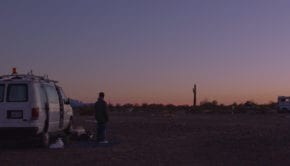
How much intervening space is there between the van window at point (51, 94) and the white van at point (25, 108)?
0.27 feet

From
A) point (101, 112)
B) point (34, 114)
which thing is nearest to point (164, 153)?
point (34, 114)

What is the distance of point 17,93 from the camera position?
2166cm

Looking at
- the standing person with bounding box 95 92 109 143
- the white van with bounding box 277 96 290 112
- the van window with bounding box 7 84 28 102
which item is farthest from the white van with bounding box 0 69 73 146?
the white van with bounding box 277 96 290 112

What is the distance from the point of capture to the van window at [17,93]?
70.6 ft

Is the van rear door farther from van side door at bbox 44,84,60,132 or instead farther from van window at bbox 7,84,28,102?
van side door at bbox 44,84,60,132

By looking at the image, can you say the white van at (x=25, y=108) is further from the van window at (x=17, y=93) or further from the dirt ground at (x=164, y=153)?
the dirt ground at (x=164, y=153)

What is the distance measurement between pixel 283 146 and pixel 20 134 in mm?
7810

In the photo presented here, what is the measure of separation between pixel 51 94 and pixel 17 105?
2.25 metres

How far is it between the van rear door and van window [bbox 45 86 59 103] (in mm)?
1334

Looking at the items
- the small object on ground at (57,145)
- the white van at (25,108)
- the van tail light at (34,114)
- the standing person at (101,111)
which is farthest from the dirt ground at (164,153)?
the van tail light at (34,114)

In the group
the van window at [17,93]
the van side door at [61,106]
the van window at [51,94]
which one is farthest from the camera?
the van side door at [61,106]

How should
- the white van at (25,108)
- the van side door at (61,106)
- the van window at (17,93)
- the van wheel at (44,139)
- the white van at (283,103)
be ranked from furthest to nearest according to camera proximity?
the white van at (283,103) → the van side door at (61,106) → the van wheel at (44,139) → the van window at (17,93) → the white van at (25,108)

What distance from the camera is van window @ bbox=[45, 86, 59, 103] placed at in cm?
2297

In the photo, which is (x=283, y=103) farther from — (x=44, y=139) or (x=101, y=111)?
(x=44, y=139)
